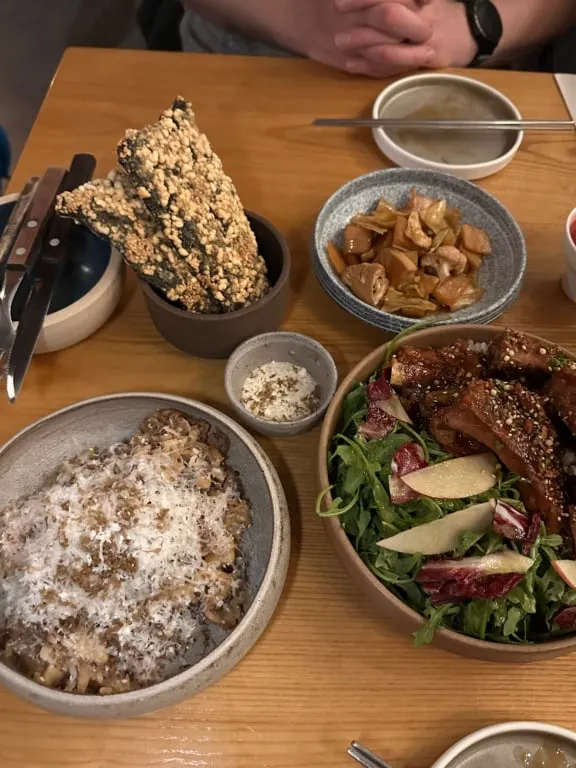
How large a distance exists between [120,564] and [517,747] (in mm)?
650

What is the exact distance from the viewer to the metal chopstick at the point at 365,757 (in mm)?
926

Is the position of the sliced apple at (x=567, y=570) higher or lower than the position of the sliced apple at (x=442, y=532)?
higher

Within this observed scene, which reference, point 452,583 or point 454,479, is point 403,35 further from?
point 452,583

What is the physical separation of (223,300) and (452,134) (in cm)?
93

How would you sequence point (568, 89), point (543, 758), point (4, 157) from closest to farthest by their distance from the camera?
point (543, 758), point (568, 89), point (4, 157)

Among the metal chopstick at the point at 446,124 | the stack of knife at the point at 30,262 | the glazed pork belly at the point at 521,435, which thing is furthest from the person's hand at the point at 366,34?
the glazed pork belly at the point at 521,435

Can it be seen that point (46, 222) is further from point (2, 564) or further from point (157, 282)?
point (2, 564)

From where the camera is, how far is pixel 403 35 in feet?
5.91

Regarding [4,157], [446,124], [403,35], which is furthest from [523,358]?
[4,157]

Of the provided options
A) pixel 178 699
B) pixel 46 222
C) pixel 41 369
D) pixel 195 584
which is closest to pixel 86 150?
pixel 46 222

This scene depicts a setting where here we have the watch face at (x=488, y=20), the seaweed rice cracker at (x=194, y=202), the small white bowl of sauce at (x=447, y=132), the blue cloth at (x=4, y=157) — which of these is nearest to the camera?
the seaweed rice cracker at (x=194, y=202)

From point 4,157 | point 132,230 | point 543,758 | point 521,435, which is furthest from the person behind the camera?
point 4,157

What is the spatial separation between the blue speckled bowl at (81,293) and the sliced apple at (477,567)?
32.4 inches

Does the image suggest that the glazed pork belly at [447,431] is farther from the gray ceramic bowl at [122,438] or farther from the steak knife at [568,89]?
the steak knife at [568,89]
